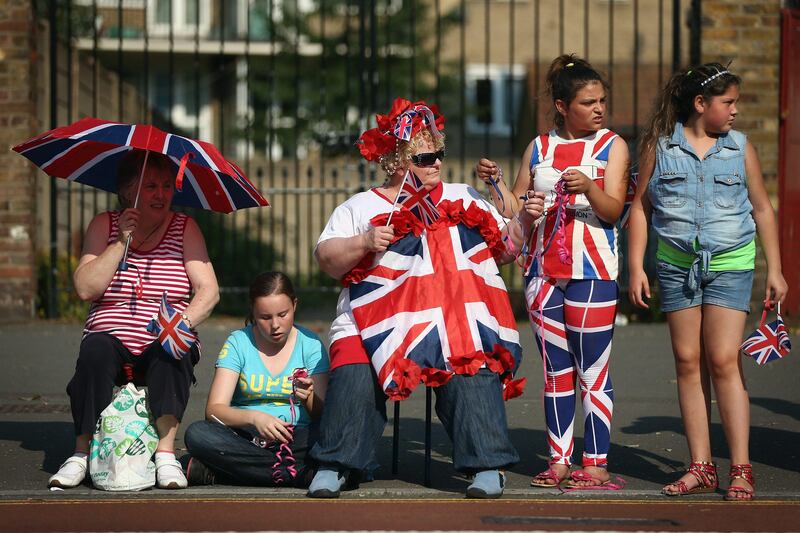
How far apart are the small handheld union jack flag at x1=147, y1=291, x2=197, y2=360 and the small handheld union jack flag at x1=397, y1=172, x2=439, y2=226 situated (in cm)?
107

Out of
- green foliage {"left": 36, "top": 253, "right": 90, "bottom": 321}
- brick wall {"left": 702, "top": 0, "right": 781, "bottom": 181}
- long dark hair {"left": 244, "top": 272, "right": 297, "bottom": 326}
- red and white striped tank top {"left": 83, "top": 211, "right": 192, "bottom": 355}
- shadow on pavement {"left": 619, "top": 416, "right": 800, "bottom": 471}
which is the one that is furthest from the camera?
green foliage {"left": 36, "top": 253, "right": 90, "bottom": 321}

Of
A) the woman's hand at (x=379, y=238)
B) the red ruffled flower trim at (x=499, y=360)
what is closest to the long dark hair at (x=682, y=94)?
the red ruffled flower trim at (x=499, y=360)

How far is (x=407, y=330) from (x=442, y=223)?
0.48 metres

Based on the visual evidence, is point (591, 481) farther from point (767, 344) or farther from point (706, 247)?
point (706, 247)

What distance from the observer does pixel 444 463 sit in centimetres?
629

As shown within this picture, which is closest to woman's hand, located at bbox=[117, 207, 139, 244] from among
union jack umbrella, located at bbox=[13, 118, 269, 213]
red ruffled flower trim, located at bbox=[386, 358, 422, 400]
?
union jack umbrella, located at bbox=[13, 118, 269, 213]

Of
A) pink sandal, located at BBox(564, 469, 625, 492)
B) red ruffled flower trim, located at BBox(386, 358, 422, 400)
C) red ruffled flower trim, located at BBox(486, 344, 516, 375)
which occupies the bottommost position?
pink sandal, located at BBox(564, 469, 625, 492)

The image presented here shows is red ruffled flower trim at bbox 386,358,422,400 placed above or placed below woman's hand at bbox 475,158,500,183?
below

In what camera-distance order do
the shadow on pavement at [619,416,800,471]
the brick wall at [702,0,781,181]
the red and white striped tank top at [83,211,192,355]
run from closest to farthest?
1. the red and white striped tank top at [83,211,192,355]
2. the shadow on pavement at [619,416,800,471]
3. the brick wall at [702,0,781,181]

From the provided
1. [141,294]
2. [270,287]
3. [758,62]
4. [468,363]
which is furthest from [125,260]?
[758,62]

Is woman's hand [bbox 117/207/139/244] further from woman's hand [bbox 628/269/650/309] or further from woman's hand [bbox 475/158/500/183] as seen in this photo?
woman's hand [bbox 628/269/650/309]

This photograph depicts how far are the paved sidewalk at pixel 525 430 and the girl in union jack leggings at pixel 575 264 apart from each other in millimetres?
280

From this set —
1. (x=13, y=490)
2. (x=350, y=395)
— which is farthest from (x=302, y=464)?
(x=13, y=490)

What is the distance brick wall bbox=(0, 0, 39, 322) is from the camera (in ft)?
36.0
